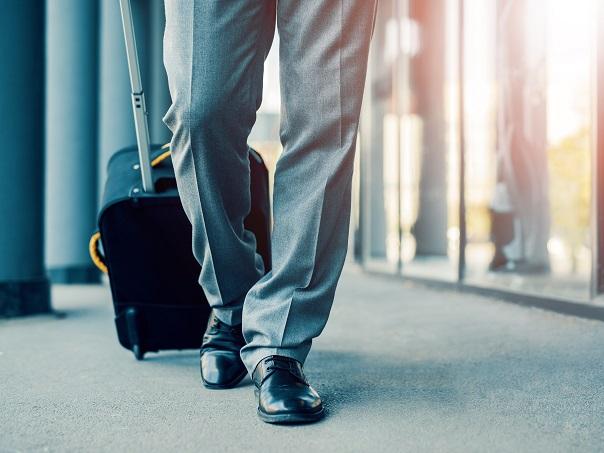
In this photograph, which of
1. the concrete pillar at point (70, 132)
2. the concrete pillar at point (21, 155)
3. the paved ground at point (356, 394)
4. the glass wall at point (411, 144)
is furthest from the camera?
the concrete pillar at point (70, 132)

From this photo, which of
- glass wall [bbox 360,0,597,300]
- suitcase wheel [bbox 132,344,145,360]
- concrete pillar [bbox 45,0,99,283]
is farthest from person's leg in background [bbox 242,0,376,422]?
concrete pillar [bbox 45,0,99,283]

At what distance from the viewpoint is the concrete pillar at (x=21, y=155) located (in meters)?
3.10

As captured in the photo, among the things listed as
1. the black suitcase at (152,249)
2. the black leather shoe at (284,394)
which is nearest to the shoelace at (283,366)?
the black leather shoe at (284,394)

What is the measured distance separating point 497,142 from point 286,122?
3.14 metres

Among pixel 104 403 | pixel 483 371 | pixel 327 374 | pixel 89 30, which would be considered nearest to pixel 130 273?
pixel 104 403

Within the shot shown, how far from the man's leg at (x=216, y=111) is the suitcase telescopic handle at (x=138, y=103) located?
0.24 metres

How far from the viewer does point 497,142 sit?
446cm

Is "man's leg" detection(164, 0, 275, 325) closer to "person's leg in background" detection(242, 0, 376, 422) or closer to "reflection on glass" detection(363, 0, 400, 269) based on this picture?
"person's leg in background" detection(242, 0, 376, 422)

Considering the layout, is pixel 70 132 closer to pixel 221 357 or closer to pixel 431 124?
pixel 431 124

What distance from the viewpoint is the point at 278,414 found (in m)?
1.41

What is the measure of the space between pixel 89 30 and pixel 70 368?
404 centimetres

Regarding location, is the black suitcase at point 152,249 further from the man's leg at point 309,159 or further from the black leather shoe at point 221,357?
the man's leg at point 309,159

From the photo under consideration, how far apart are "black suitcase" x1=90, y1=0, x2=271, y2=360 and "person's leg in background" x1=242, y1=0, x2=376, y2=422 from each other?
1.43 ft

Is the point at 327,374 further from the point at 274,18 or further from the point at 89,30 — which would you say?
the point at 89,30
